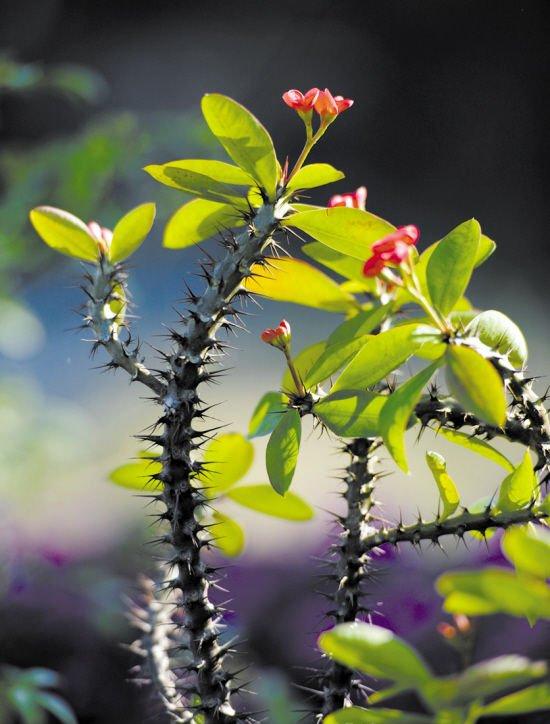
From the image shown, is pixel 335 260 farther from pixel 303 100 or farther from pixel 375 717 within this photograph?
pixel 375 717

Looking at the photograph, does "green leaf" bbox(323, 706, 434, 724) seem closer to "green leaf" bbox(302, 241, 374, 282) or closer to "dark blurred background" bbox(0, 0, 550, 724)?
"green leaf" bbox(302, 241, 374, 282)

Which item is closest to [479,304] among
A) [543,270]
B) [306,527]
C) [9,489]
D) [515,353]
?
[543,270]

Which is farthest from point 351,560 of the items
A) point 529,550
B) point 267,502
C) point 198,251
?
point 198,251

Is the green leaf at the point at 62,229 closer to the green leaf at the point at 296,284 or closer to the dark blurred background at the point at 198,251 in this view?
the green leaf at the point at 296,284

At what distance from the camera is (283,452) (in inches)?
10.7

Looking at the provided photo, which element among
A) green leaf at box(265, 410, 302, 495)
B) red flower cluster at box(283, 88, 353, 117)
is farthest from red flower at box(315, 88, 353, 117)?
green leaf at box(265, 410, 302, 495)

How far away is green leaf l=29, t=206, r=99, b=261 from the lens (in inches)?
12.3

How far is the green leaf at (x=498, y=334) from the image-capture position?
29 cm

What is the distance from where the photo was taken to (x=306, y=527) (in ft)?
3.65

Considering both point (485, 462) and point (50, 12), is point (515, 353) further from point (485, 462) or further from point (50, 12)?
point (50, 12)

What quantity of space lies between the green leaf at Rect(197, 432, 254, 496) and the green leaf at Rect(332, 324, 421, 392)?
140mm

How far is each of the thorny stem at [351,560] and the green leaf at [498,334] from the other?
0.25 ft

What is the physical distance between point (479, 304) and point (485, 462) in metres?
0.23

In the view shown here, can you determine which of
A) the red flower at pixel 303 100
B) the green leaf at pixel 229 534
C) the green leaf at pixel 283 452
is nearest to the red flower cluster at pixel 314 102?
the red flower at pixel 303 100
